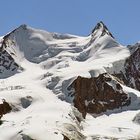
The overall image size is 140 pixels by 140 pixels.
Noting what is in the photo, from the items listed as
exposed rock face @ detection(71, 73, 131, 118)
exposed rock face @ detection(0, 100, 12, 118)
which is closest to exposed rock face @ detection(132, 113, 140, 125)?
exposed rock face @ detection(71, 73, 131, 118)

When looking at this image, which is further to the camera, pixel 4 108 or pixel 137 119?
pixel 4 108

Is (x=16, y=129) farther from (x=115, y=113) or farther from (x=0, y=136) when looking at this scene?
(x=115, y=113)

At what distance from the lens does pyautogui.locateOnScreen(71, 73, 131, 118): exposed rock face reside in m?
189

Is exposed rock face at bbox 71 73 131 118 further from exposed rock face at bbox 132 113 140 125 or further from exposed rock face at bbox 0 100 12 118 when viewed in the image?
exposed rock face at bbox 132 113 140 125

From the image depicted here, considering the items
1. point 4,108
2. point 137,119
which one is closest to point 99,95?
point 137,119

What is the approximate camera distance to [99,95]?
196 meters

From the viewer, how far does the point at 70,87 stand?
197 meters

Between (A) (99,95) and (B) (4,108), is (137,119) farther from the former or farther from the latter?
Result: (B) (4,108)

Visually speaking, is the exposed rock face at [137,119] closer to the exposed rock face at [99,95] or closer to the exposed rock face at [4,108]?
the exposed rock face at [99,95]

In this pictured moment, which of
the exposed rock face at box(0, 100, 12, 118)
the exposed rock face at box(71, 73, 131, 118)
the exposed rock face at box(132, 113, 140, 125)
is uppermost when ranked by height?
the exposed rock face at box(71, 73, 131, 118)

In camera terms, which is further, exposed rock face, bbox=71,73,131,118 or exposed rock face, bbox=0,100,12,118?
exposed rock face, bbox=71,73,131,118

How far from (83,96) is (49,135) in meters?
76.1

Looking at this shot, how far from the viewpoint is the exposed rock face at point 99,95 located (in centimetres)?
18925

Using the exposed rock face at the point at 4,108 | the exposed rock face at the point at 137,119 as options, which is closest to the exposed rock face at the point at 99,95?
the exposed rock face at the point at 4,108
